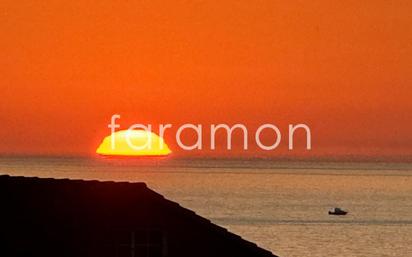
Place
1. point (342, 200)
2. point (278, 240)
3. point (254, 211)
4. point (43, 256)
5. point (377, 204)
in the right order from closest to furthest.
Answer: point (43, 256) → point (278, 240) → point (254, 211) → point (377, 204) → point (342, 200)

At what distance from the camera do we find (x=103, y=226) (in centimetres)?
2800

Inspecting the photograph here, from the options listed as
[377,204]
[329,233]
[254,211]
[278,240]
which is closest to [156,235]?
[278,240]

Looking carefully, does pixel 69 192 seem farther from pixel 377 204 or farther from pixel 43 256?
pixel 377 204

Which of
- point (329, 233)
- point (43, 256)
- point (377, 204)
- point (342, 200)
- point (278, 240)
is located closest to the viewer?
point (43, 256)

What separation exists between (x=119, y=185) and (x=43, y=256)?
291 centimetres

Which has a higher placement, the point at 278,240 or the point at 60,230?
the point at 60,230

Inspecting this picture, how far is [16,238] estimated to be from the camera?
90.8 feet

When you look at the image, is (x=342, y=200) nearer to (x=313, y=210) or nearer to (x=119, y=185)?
(x=313, y=210)

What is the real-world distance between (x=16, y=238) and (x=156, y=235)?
11.9 ft

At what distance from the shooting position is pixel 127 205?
93.0 feet

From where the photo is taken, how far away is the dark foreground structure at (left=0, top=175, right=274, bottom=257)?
27.8 meters

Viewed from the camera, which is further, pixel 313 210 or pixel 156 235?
pixel 313 210

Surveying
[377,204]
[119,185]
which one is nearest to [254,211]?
[377,204]

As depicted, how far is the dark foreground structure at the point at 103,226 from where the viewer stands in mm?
27781
